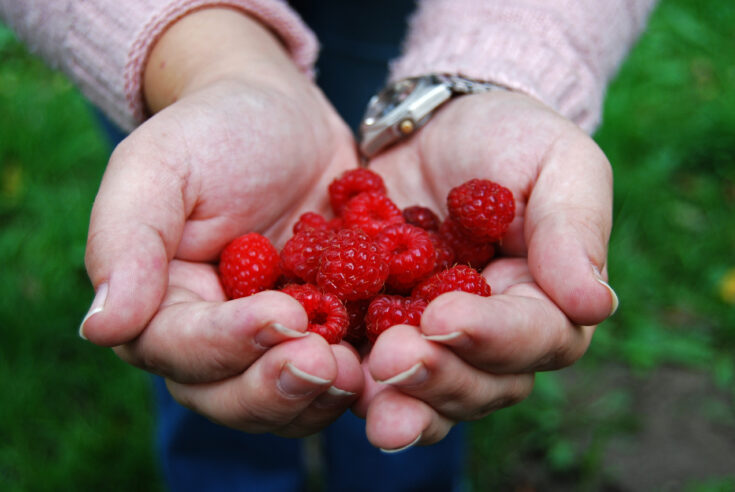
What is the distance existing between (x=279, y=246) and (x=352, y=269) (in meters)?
0.44

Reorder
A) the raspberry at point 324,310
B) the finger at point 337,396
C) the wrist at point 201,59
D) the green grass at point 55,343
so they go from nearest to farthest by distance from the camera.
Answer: the finger at point 337,396 → the raspberry at point 324,310 → the wrist at point 201,59 → the green grass at point 55,343

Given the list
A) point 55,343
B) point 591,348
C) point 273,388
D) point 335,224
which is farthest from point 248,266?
point 591,348

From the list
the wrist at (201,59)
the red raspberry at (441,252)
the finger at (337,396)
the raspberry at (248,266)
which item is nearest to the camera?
the finger at (337,396)

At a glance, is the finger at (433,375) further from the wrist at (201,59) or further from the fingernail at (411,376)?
the wrist at (201,59)

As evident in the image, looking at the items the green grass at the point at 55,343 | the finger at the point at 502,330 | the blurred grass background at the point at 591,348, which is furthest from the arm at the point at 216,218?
the green grass at the point at 55,343

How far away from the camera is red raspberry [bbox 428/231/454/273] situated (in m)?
1.78

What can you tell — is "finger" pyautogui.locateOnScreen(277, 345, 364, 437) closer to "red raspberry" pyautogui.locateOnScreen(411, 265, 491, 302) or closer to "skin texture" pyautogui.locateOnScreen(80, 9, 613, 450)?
"skin texture" pyautogui.locateOnScreen(80, 9, 613, 450)

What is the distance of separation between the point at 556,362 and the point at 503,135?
2.05 feet

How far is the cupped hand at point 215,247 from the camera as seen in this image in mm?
1240

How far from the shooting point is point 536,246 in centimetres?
144

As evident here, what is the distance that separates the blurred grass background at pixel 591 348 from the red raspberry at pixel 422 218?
1112 millimetres

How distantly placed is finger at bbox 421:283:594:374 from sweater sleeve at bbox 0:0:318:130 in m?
1.14

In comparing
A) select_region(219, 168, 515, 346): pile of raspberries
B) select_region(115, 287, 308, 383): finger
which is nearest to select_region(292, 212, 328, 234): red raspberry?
select_region(219, 168, 515, 346): pile of raspberries

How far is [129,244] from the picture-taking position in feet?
4.38
